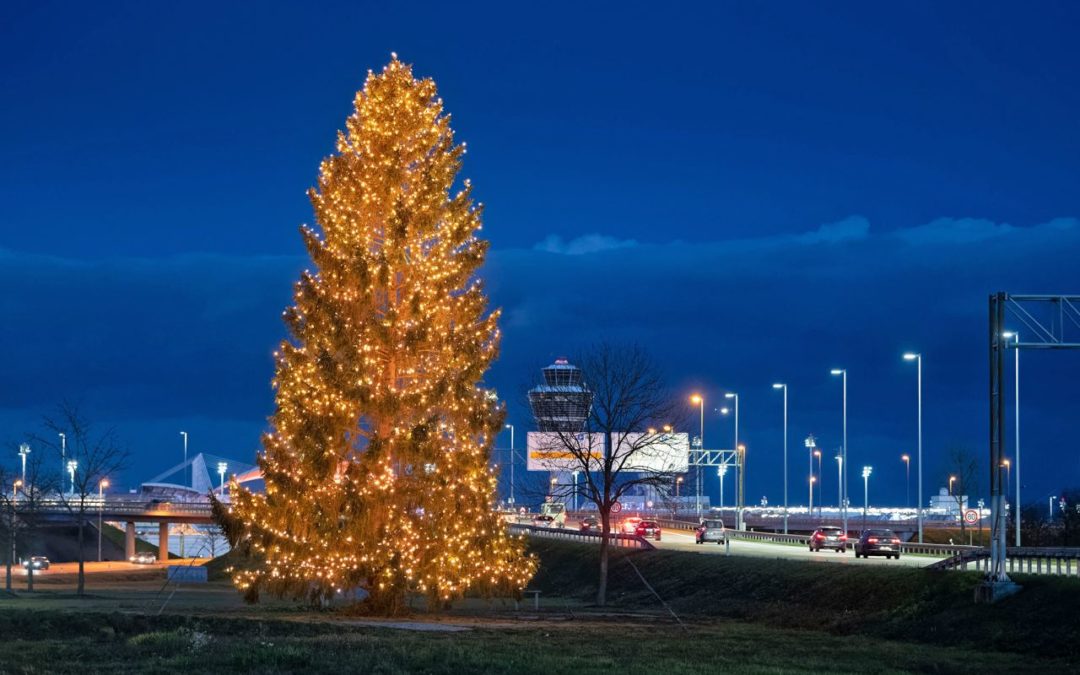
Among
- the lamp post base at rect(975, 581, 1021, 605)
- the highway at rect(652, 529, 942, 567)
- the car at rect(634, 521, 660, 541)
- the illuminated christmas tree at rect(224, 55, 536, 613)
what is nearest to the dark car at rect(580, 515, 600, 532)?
the car at rect(634, 521, 660, 541)

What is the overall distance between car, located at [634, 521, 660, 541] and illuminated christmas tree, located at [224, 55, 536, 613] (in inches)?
2018

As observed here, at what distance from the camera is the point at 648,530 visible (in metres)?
92.6

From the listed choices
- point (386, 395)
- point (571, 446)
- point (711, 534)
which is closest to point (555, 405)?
point (571, 446)

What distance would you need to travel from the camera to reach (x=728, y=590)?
166 ft

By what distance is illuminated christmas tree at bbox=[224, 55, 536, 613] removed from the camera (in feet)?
123

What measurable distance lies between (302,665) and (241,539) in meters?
17.6

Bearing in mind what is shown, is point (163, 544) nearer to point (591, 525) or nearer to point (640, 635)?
point (591, 525)

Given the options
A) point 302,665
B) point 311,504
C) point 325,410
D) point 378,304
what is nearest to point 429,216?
point 378,304

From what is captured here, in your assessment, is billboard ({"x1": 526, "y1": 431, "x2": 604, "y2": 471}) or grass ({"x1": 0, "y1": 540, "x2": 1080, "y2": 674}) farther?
billboard ({"x1": 526, "y1": 431, "x2": 604, "y2": 471})

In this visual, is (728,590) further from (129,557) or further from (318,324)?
(129,557)

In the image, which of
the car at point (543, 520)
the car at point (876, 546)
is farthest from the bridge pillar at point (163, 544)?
the car at point (876, 546)

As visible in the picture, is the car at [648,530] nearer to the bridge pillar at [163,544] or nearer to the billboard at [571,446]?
the billboard at [571,446]

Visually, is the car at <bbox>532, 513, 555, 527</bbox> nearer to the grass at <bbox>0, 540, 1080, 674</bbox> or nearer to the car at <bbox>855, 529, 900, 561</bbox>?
the car at <bbox>855, 529, 900, 561</bbox>

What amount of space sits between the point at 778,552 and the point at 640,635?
38.5 metres
